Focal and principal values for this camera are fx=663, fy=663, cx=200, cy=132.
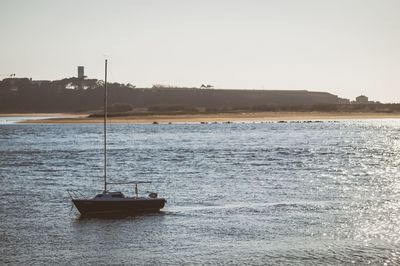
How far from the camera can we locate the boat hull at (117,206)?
52406 mm

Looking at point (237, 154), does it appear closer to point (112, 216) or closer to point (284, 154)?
point (284, 154)

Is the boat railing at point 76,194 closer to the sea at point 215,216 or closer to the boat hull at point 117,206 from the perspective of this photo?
the sea at point 215,216

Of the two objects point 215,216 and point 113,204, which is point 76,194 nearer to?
point 113,204

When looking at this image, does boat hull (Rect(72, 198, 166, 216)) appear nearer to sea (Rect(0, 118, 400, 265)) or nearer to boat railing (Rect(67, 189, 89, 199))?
sea (Rect(0, 118, 400, 265))

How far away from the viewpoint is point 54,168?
88.9m

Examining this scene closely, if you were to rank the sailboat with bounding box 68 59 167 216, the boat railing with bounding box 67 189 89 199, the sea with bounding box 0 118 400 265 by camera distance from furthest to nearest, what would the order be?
the boat railing with bounding box 67 189 89 199 < the sailboat with bounding box 68 59 167 216 < the sea with bounding box 0 118 400 265

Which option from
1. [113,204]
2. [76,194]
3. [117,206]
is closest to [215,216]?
[117,206]

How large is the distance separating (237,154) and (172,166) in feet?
74.5

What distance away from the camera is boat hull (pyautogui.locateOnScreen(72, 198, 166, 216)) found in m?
52.4

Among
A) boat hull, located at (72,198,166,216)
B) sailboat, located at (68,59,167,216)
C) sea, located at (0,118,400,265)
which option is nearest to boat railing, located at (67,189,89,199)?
sea, located at (0,118,400,265)

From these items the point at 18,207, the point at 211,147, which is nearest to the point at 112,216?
the point at 18,207

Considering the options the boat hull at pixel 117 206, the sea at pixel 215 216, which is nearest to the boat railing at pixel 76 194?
the sea at pixel 215 216

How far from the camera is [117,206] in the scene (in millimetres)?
52719

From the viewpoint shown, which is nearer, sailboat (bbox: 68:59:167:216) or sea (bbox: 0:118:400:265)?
sea (bbox: 0:118:400:265)
